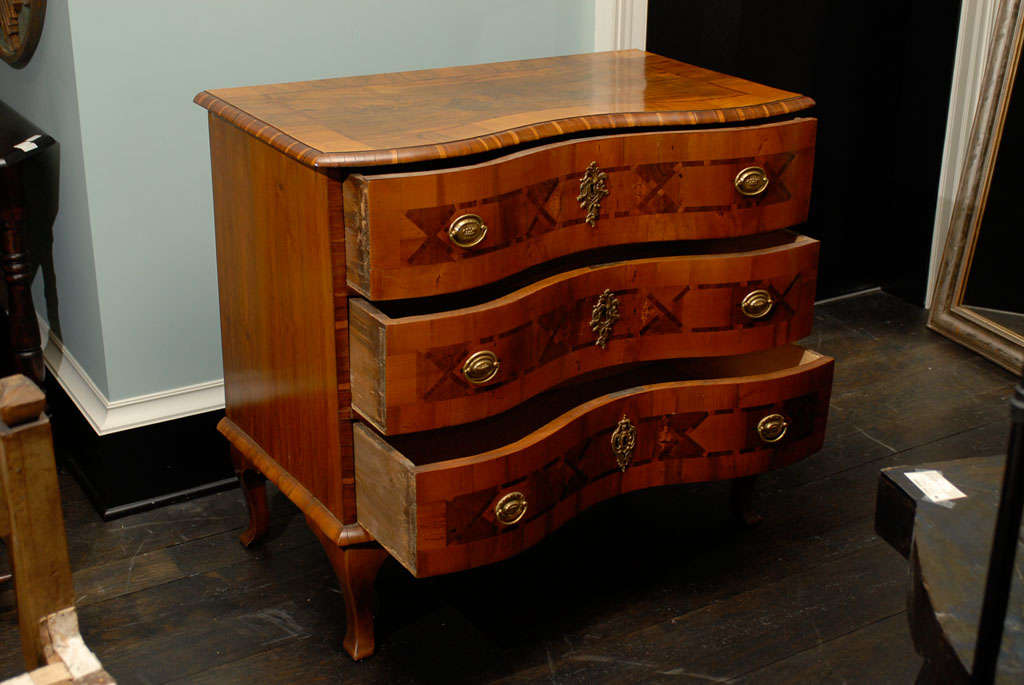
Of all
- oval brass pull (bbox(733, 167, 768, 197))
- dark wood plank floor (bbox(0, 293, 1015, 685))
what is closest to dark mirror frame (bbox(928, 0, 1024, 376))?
dark wood plank floor (bbox(0, 293, 1015, 685))

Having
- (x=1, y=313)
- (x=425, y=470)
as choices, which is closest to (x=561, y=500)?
(x=425, y=470)

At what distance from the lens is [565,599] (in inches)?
85.9

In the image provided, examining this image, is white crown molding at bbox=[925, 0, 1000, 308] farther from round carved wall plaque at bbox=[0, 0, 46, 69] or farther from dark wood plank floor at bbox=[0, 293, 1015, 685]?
round carved wall plaque at bbox=[0, 0, 46, 69]

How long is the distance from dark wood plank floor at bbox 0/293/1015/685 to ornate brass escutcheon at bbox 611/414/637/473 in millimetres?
282

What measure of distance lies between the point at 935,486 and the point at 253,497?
139 centimetres

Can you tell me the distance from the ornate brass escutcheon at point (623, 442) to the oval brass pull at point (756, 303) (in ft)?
0.90

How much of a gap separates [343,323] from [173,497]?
34.3 inches

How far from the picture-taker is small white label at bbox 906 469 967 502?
4.06 feet

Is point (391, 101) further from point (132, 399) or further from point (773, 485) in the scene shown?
point (773, 485)

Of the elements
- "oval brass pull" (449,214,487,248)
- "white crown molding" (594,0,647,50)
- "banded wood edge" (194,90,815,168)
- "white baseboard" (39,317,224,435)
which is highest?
"white crown molding" (594,0,647,50)

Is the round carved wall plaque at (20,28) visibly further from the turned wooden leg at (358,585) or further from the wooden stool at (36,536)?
the wooden stool at (36,536)

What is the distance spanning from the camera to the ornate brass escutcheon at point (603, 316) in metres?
1.97

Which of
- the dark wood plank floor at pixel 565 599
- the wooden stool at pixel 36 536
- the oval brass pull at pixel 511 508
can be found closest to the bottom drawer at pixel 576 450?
the oval brass pull at pixel 511 508

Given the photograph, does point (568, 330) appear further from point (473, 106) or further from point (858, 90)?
point (858, 90)
